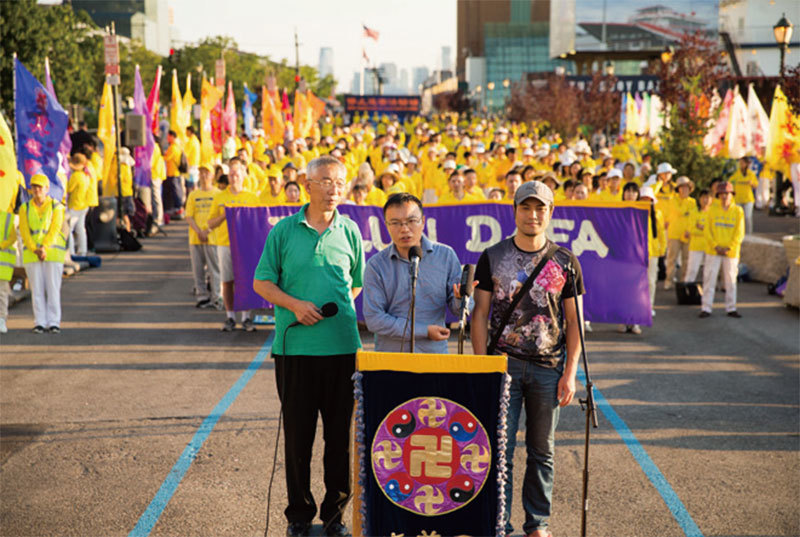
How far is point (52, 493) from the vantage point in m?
6.42

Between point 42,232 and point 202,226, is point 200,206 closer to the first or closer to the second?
point 202,226

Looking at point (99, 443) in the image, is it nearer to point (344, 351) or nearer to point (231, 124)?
point (344, 351)

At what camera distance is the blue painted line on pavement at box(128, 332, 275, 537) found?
588 centimetres

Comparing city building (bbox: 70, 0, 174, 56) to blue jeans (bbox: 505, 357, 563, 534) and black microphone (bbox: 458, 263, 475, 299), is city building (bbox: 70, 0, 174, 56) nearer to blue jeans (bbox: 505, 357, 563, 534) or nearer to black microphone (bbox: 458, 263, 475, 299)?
blue jeans (bbox: 505, 357, 563, 534)

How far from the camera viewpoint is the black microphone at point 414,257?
15.9 ft

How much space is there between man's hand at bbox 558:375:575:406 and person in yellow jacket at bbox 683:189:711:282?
9268 millimetres

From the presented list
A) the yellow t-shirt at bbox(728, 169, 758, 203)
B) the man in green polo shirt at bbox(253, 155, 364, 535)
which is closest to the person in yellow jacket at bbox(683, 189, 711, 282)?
the yellow t-shirt at bbox(728, 169, 758, 203)

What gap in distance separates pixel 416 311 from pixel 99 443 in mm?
3532

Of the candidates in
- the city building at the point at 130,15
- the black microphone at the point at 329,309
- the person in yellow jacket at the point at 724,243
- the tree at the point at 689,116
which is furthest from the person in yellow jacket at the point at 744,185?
the city building at the point at 130,15

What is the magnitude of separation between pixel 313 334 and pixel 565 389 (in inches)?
58.5

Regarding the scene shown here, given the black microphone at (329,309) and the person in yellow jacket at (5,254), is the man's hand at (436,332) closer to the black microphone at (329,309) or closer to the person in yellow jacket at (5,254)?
the black microphone at (329,309)

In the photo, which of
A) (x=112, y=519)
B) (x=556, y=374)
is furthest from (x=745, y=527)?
(x=112, y=519)

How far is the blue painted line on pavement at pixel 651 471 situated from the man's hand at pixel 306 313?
2648 millimetres

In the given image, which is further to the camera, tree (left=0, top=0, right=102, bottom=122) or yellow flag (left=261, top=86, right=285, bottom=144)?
tree (left=0, top=0, right=102, bottom=122)
